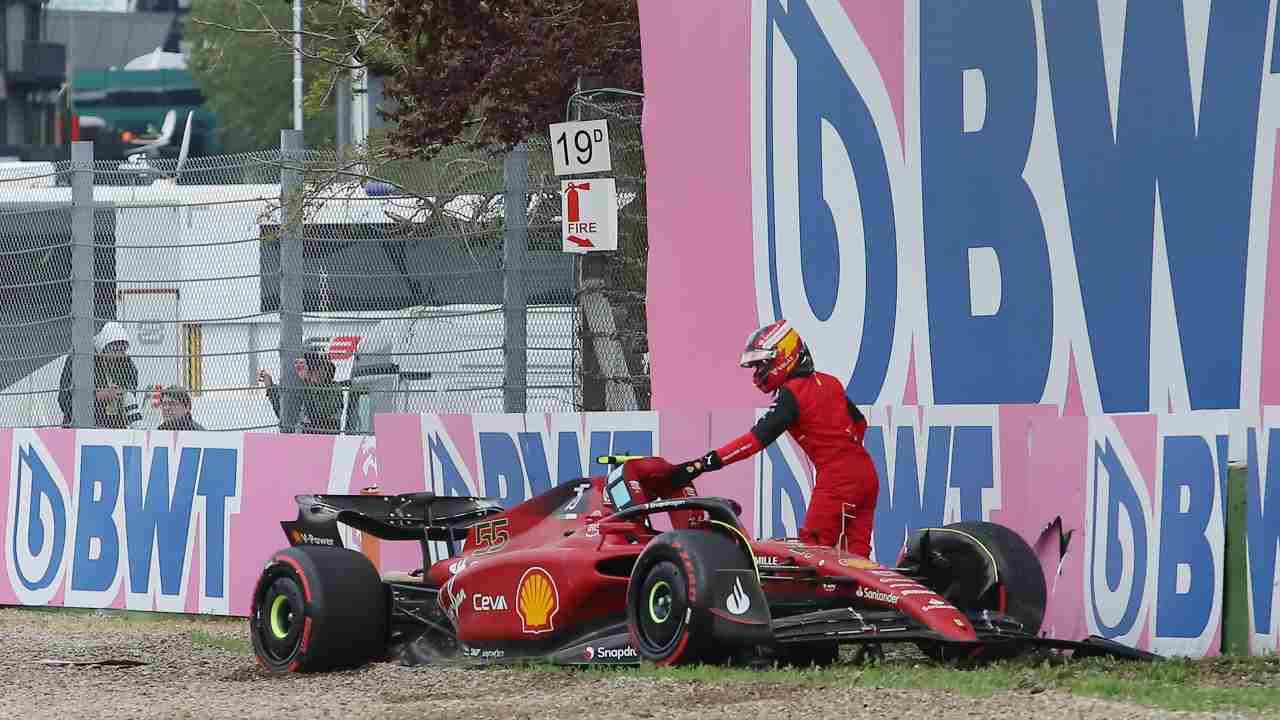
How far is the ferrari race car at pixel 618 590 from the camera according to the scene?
9125 mm

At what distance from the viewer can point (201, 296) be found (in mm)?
14398

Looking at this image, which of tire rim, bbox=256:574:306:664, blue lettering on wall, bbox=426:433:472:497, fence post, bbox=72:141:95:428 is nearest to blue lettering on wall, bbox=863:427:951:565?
blue lettering on wall, bbox=426:433:472:497

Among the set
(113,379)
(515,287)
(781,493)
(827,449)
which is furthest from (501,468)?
(113,379)

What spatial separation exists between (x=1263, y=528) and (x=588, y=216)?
533 centimetres

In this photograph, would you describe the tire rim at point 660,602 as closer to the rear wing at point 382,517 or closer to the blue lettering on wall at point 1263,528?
the rear wing at point 382,517

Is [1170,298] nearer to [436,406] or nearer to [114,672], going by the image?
[436,406]

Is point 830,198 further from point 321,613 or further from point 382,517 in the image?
point 321,613

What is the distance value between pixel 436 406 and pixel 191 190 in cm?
209

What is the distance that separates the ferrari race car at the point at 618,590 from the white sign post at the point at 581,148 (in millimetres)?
3175

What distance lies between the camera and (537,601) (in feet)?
32.8

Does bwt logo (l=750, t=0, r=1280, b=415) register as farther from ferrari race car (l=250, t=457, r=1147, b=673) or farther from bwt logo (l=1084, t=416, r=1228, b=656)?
ferrari race car (l=250, t=457, r=1147, b=673)

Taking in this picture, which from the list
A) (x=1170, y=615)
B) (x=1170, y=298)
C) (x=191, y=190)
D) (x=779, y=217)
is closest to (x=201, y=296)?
(x=191, y=190)

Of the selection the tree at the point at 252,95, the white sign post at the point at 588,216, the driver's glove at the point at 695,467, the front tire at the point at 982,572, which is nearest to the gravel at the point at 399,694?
the driver's glove at the point at 695,467

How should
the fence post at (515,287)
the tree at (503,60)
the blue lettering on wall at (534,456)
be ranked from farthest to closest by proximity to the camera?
the tree at (503,60) < the fence post at (515,287) < the blue lettering on wall at (534,456)
